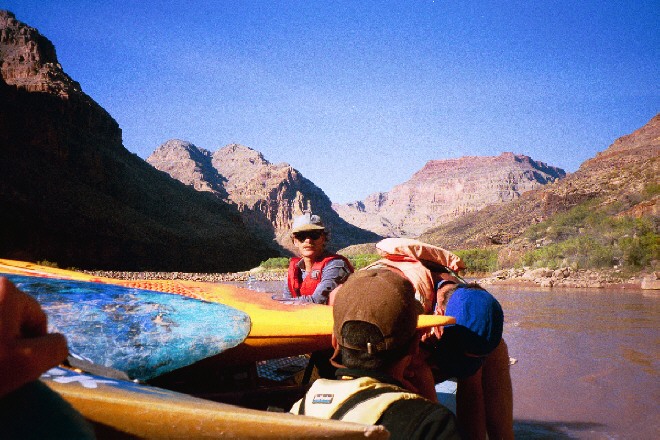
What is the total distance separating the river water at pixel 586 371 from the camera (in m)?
3.43

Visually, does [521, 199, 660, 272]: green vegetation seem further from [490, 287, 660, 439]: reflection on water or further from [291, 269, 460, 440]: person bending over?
[291, 269, 460, 440]: person bending over

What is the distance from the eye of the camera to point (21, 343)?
0.55 m

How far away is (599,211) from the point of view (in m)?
22.9

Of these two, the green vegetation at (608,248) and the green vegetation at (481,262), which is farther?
the green vegetation at (481,262)

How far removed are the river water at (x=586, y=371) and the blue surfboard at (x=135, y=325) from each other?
2366mm

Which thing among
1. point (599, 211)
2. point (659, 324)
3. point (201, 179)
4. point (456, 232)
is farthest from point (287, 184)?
point (659, 324)

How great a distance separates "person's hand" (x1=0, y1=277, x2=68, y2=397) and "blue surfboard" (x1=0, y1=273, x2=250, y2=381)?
1428 mm

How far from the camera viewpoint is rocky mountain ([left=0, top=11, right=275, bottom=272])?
116 ft

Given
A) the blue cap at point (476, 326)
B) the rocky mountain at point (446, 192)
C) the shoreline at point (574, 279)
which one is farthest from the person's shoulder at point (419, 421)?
the rocky mountain at point (446, 192)

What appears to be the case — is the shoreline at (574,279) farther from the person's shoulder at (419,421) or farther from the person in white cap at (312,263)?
the person's shoulder at (419,421)

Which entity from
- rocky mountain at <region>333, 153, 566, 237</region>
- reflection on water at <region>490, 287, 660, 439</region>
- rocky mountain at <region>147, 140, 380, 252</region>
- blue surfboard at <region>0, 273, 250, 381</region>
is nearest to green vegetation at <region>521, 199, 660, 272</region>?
reflection on water at <region>490, 287, 660, 439</region>

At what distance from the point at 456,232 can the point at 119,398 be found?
50380 millimetres

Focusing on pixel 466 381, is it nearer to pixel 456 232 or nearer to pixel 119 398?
pixel 119 398

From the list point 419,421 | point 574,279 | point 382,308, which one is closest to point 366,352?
point 382,308
